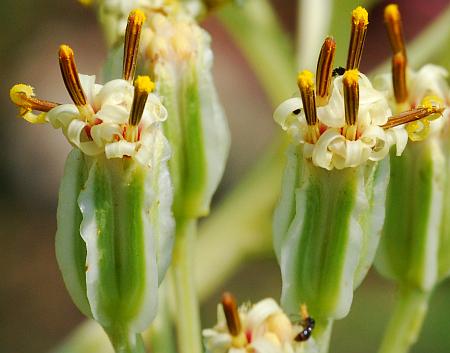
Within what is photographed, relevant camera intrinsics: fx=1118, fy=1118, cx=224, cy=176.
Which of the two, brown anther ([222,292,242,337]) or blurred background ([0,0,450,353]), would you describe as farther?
blurred background ([0,0,450,353])

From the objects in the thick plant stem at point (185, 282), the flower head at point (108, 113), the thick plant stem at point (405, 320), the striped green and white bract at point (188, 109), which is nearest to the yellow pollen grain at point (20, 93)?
→ the flower head at point (108, 113)

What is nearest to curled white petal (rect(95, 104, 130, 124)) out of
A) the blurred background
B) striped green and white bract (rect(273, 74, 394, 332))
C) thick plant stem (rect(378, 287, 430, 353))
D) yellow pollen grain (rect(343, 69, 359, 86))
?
striped green and white bract (rect(273, 74, 394, 332))

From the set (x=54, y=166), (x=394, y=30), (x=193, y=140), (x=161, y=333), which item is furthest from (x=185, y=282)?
(x=54, y=166)

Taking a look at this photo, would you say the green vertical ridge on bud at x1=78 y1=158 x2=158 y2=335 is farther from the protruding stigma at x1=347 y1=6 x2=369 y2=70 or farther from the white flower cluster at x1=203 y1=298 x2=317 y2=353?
the protruding stigma at x1=347 y1=6 x2=369 y2=70

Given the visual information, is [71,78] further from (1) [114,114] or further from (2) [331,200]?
(2) [331,200]

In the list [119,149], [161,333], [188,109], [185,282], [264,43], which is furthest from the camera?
[264,43]

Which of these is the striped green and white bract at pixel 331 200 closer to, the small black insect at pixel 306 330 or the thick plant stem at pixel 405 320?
the small black insect at pixel 306 330
